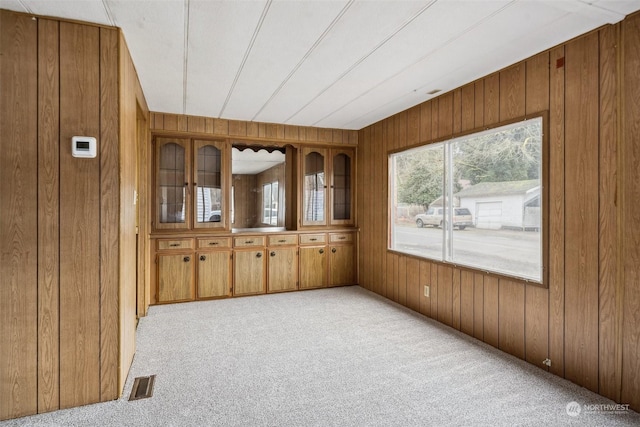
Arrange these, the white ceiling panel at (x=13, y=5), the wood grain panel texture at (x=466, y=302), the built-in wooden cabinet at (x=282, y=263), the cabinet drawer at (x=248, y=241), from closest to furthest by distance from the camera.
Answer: the white ceiling panel at (x=13, y=5)
the wood grain panel texture at (x=466, y=302)
the cabinet drawer at (x=248, y=241)
the built-in wooden cabinet at (x=282, y=263)

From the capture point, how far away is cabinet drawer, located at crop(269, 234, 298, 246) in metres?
4.94

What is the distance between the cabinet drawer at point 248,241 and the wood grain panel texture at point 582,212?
139 inches

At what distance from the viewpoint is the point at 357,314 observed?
3.99 meters

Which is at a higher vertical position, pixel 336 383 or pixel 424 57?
pixel 424 57

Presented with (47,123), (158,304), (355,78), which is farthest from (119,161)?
(158,304)

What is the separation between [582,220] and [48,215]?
11.5ft

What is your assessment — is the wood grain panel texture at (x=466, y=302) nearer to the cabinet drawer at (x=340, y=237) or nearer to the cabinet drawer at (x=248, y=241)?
the cabinet drawer at (x=340, y=237)

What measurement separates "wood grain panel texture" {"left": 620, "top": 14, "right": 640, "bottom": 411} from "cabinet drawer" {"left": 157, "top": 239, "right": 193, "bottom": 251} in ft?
14.1

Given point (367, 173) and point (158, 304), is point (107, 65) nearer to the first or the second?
point (158, 304)

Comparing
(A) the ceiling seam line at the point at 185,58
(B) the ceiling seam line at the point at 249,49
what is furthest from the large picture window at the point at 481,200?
(A) the ceiling seam line at the point at 185,58

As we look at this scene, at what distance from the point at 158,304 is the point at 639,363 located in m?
4.58

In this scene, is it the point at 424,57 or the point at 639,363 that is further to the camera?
the point at 424,57

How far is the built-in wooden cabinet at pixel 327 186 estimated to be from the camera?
205 inches

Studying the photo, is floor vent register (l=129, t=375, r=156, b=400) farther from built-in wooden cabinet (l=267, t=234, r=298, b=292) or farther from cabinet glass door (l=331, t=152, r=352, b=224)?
cabinet glass door (l=331, t=152, r=352, b=224)
